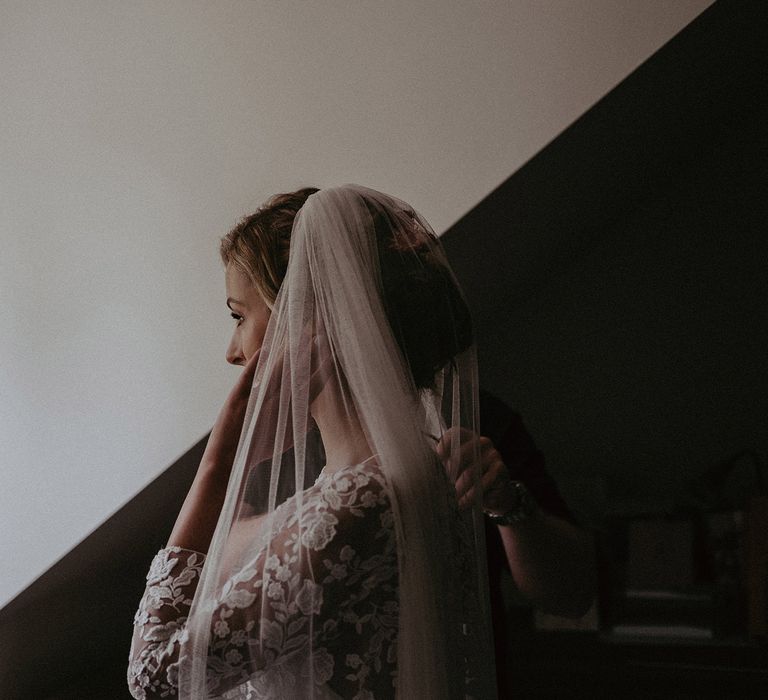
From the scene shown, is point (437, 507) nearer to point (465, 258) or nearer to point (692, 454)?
point (465, 258)

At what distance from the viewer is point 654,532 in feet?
7.27

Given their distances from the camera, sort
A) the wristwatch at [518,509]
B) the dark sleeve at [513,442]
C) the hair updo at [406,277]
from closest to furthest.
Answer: the hair updo at [406,277] < the wristwatch at [518,509] < the dark sleeve at [513,442]

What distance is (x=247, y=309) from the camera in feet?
2.79

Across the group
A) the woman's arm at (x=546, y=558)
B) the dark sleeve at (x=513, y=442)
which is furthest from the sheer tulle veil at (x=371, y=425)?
the dark sleeve at (x=513, y=442)

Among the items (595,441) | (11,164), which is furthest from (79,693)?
(595,441)

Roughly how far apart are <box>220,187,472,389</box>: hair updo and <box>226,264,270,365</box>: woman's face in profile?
0.01 meters

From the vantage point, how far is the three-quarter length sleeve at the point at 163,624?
2.18 ft

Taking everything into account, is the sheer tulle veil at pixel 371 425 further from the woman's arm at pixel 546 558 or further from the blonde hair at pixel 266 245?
the woman's arm at pixel 546 558

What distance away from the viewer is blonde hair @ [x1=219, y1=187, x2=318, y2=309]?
828 mm

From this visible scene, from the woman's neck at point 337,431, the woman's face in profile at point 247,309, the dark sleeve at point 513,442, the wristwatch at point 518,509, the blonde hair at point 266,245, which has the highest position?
the blonde hair at point 266,245

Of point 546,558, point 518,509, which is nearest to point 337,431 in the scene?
point 518,509

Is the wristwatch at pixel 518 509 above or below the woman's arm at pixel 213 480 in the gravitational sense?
below

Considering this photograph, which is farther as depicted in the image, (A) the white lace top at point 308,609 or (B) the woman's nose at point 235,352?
(B) the woman's nose at point 235,352

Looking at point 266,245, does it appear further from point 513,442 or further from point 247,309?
point 513,442
